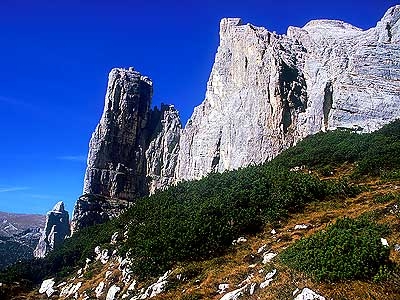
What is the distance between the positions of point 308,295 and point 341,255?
2.22 meters

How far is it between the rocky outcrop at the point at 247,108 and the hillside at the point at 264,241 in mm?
14932

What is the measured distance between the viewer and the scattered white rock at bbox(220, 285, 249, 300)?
17109 mm

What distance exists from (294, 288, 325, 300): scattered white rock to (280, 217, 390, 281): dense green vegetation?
0.94m

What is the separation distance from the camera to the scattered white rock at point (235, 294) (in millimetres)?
17109

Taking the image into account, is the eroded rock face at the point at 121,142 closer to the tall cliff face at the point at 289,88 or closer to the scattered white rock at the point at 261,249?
the tall cliff face at the point at 289,88

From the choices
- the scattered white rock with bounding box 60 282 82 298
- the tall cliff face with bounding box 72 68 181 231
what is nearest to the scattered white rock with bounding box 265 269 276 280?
the scattered white rock with bounding box 60 282 82 298

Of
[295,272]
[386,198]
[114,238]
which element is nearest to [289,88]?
[114,238]

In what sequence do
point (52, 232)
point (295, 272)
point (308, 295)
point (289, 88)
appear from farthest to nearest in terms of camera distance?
point (52, 232) → point (289, 88) → point (295, 272) → point (308, 295)

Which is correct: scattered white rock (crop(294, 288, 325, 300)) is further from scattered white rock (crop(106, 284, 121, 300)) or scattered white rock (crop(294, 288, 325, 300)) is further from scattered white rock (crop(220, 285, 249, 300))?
scattered white rock (crop(106, 284, 121, 300))

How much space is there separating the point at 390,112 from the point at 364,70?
8849 mm

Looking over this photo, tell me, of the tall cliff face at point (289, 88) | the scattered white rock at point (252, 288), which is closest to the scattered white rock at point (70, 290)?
the scattered white rock at point (252, 288)

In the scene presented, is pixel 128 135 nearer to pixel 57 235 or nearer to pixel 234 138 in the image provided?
pixel 57 235

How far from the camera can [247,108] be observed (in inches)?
3159

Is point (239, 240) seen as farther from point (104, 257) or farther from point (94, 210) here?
point (94, 210)
